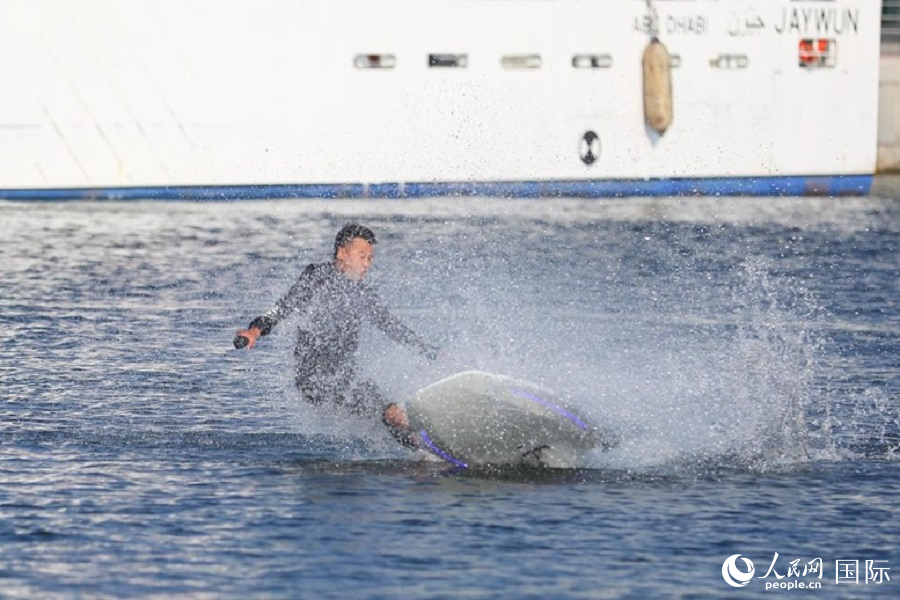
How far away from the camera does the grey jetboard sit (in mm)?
12219

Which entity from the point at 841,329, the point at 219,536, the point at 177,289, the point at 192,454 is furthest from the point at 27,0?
the point at 219,536

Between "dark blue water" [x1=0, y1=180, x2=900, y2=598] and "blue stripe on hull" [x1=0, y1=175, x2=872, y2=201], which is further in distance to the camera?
"blue stripe on hull" [x1=0, y1=175, x2=872, y2=201]

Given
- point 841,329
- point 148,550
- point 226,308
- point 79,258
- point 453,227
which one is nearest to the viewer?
point 148,550

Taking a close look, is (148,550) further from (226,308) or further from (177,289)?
(177,289)

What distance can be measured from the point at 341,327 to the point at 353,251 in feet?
1.71

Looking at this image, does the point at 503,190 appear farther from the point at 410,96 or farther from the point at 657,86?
the point at 657,86

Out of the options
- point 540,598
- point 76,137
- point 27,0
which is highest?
point 27,0

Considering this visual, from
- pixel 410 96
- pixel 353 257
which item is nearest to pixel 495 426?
pixel 353 257

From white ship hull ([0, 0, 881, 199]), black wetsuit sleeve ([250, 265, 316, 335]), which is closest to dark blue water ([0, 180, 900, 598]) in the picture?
black wetsuit sleeve ([250, 265, 316, 335])

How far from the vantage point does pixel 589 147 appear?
130 ft

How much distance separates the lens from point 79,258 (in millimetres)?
26453

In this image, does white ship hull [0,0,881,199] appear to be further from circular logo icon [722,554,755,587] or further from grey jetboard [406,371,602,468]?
circular logo icon [722,554,755,587]

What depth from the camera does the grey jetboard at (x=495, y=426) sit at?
40.1 ft

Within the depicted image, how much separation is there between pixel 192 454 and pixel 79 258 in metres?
14.2
